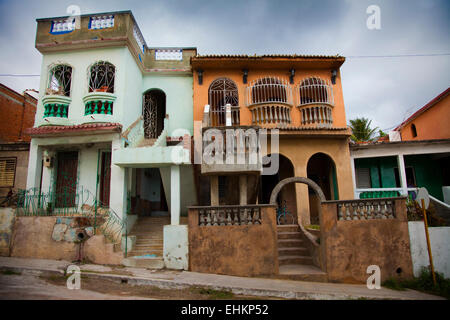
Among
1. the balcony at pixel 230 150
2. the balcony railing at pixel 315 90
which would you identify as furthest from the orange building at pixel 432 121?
the balcony at pixel 230 150

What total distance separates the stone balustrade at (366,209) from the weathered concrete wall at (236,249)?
7.35ft

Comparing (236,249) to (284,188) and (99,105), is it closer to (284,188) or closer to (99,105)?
(284,188)

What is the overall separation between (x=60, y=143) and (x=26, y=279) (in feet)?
17.2

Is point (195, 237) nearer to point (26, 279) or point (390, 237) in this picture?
point (26, 279)

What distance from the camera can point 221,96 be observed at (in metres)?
13.1

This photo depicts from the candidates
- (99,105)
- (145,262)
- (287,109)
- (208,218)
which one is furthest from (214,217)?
(99,105)

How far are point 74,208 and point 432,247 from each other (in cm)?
1268

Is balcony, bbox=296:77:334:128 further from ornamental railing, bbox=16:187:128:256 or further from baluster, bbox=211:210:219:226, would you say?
ornamental railing, bbox=16:187:128:256

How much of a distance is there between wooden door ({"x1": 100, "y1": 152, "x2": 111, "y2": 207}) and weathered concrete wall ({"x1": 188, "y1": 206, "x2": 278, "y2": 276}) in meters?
4.78

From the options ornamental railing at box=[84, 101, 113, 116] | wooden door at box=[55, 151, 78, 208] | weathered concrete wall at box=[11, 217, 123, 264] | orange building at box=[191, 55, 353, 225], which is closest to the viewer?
weathered concrete wall at box=[11, 217, 123, 264]

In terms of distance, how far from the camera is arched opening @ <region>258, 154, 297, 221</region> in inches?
508

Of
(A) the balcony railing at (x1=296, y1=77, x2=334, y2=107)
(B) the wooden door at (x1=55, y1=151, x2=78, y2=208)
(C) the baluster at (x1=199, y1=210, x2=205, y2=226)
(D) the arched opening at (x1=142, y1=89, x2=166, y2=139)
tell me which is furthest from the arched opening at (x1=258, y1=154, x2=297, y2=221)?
(B) the wooden door at (x1=55, y1=151, x2=78, y2=208)

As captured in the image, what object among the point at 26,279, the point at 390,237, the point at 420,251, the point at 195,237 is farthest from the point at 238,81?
the point at 26,279

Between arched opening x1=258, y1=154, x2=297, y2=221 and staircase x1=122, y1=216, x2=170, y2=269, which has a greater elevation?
arched opening x1=258, y1=154, x2=297, y2=221
